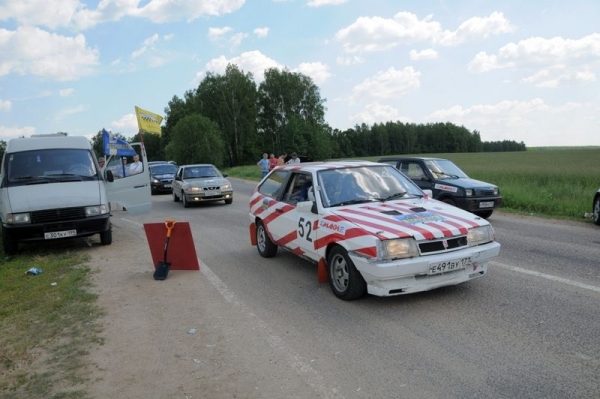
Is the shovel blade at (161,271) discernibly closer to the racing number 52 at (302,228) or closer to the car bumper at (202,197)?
the racing number 52 at (302,228)

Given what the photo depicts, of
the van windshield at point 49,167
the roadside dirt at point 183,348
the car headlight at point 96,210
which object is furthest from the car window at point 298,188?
the van windshield at point 49,167

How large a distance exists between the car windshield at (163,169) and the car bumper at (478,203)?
1772 centimetres

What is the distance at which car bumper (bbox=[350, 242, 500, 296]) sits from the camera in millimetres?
5238

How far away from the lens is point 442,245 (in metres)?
5.48

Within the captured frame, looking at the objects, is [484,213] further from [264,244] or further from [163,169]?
[163,169]

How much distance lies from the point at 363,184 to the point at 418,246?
5.56 feet

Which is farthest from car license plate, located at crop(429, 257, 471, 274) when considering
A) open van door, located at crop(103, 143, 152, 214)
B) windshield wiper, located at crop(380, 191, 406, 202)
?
open van door, located at crop(103, 143, 152, 214)

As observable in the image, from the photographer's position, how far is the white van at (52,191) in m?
9.35

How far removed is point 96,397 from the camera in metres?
3.79

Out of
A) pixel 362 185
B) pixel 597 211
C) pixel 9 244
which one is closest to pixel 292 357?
pixel 362 185

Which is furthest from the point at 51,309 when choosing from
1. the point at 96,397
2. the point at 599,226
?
the point at 599,226

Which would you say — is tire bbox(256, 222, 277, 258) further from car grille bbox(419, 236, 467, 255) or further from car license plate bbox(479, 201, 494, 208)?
car license plate bbox(479, 201, 494, 208)

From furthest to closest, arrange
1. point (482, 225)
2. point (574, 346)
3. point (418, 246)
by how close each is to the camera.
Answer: point (482, 225)
point (418, 246)
point (574, 346)

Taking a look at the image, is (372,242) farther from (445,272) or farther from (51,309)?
(51,309)
